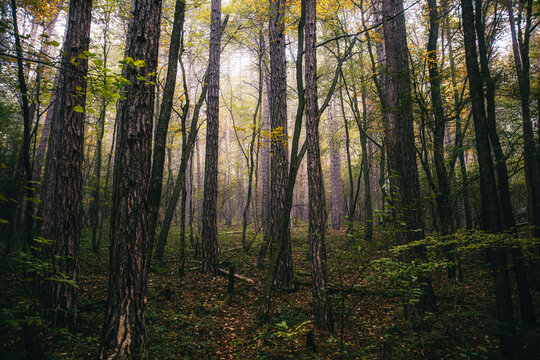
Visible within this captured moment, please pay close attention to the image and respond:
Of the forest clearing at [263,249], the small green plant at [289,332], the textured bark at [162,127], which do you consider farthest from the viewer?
the textured bark at [162,127]

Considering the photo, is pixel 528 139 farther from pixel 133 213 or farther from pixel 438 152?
pixel 133 213

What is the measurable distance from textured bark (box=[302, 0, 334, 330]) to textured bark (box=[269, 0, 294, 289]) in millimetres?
1706

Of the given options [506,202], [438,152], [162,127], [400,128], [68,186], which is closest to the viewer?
[68,186]

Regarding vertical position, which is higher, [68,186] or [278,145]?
[278,145]

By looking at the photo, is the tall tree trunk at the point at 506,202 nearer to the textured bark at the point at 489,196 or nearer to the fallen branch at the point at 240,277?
the textured bark at the point at 489,196

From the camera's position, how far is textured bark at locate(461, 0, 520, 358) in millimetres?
3779

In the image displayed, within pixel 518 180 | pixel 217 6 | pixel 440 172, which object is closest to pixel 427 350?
pixel 440 172

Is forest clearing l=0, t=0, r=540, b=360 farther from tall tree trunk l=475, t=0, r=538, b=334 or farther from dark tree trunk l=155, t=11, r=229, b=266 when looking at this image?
dark tree trunk l=155, t=11, r=229, b=266

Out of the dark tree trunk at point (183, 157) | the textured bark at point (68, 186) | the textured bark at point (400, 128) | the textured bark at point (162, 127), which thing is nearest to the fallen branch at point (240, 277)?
the dark tree trunk at point (183, 157)

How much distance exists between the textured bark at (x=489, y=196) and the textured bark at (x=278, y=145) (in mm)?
4197

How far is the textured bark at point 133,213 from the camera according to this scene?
337cm

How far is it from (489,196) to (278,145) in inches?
190

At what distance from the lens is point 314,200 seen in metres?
5.28

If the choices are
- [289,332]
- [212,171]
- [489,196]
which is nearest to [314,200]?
[289,332]
